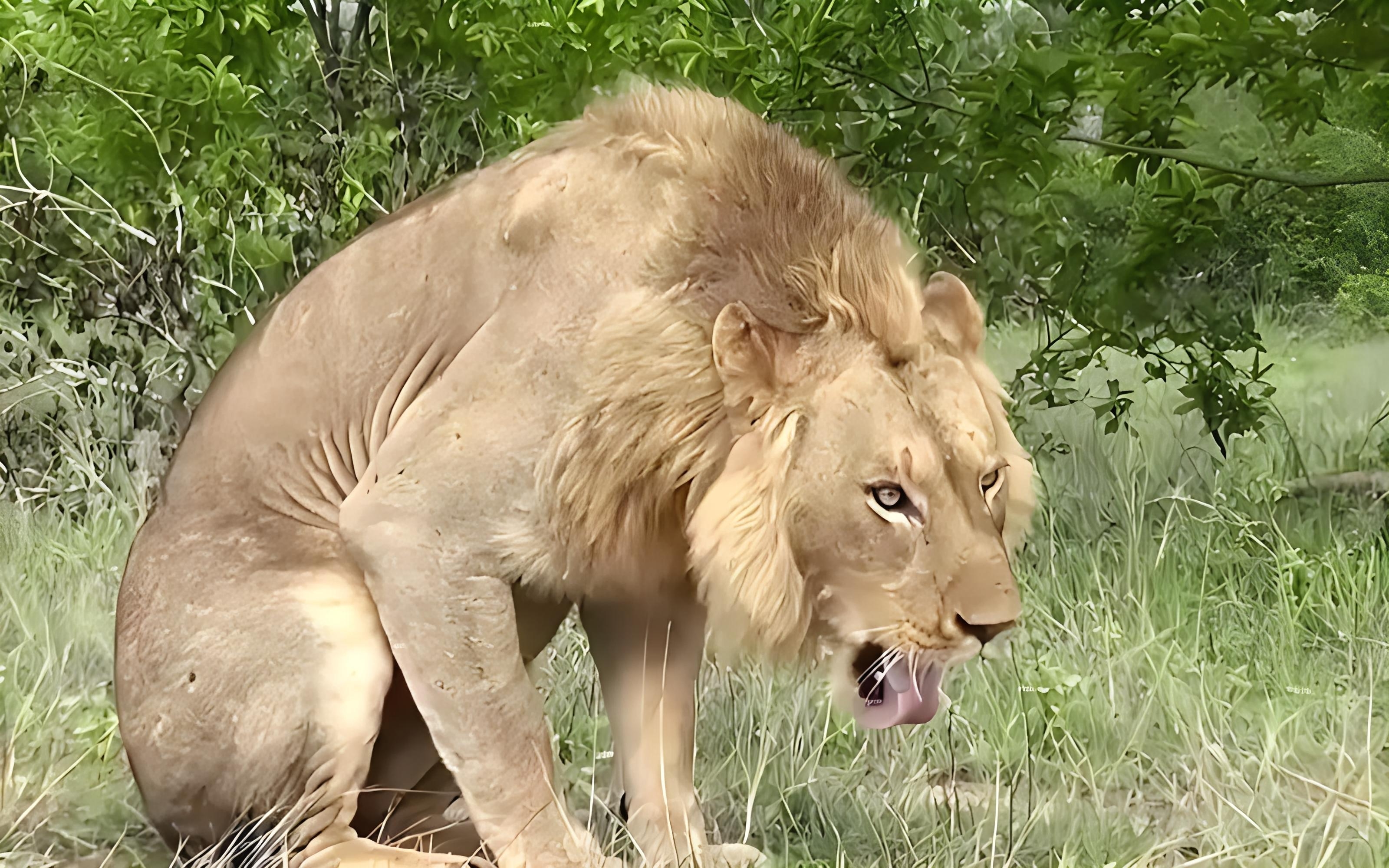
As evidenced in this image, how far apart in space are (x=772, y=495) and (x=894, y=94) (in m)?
2.48

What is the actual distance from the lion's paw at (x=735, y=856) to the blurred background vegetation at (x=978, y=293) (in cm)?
11

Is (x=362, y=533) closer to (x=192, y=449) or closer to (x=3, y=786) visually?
(x=192, y=449)

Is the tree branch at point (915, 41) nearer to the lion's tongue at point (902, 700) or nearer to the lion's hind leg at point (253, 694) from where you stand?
the lion's tongue at point (902, 700)

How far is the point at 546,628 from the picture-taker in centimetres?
326

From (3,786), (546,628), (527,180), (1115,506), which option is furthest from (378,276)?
(1115,506)

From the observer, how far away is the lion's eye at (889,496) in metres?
2.76

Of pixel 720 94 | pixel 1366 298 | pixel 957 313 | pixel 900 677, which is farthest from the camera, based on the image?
pixel 1366 298

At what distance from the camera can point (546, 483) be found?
280cm

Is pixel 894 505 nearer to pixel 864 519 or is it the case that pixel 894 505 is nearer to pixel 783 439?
pixel 864 519

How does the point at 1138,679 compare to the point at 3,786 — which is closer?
the point at 3,786

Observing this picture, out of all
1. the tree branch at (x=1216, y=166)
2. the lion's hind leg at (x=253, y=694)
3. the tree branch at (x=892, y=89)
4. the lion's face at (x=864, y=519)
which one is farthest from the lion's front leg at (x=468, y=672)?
the tree branch at (x=1216, y=166)

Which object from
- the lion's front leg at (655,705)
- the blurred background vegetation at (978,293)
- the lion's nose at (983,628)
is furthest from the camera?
the blurred background vegetation at (978,293)

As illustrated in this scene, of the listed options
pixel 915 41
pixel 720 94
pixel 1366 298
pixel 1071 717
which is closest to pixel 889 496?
pixel 1071 717

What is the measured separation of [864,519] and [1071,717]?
5.77 ft
